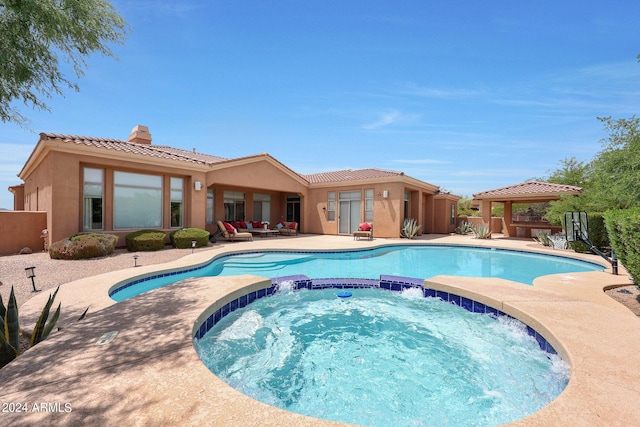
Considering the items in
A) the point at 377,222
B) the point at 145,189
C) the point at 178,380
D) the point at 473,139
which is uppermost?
the point at 473,139

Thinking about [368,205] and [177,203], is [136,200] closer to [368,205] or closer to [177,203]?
[177,203]

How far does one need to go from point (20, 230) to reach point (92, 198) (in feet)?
8.83

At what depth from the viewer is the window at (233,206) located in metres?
19.2

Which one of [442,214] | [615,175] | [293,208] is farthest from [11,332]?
[442,214]

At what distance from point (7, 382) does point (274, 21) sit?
11.3 m

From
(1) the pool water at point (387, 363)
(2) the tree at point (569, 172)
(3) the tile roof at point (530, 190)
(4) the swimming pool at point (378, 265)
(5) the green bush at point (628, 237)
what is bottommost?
(1) the pool water at point (387, 363)

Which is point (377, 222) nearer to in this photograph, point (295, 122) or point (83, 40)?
point (295, 122)

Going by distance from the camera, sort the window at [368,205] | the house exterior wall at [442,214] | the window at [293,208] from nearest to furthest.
Answer: the window at [368,205], the window at [293,208], the house exterior wall at [442,214]

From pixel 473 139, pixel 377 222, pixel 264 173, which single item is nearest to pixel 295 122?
pixel 264 173

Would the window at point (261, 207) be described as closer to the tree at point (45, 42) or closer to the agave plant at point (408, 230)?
the agave plant at point (408, 230)

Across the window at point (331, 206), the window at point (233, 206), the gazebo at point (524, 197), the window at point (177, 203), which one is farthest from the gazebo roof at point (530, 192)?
the window at point (177, 203)

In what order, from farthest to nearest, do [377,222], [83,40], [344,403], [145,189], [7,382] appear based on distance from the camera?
[377,222] < [145,189] < [83,40] < [344,403] < [7,382]

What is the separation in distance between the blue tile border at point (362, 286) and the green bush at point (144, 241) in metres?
7.16

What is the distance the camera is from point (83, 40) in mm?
4891
